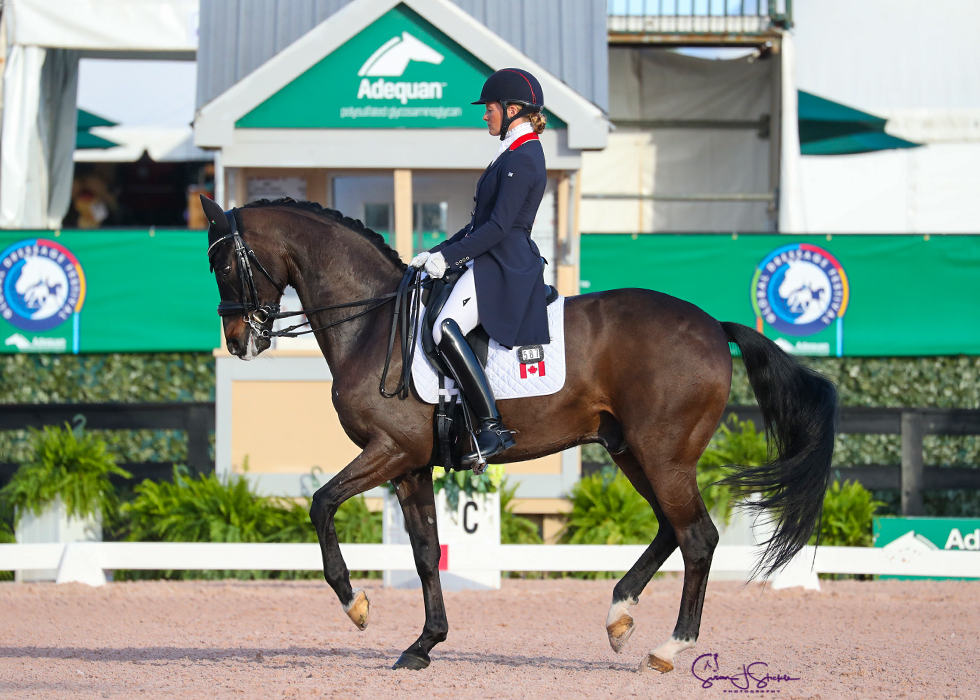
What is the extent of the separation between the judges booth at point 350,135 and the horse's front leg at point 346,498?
4.33 metres

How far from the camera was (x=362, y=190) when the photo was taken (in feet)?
32.8

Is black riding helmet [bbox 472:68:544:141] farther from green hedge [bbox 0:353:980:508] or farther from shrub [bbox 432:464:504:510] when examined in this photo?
green hedge [bbox 0:353:980:508]

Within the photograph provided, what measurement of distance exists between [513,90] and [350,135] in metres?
4.56

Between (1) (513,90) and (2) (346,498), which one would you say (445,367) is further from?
(1) (513,90)

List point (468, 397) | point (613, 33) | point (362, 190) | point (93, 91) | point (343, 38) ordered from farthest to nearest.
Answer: point (93, 91) → point (613, 33) → point (362, 190) → point (343, 38) → point (468, 397)

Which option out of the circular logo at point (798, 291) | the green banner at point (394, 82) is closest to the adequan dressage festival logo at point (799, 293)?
the circular logo at point (798, 291)

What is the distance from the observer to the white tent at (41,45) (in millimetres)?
10625

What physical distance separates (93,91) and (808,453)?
11.1m

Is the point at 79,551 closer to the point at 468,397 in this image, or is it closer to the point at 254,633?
the point at 254,633

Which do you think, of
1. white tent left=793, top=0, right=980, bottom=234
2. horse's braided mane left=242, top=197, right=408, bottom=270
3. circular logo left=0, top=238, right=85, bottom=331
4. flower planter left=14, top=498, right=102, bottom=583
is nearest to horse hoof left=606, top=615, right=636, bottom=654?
horse's braided mane left=242, top=197, right=408, bottom=270

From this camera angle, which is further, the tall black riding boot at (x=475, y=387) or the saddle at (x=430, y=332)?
the saddle at (x=430, y=332)

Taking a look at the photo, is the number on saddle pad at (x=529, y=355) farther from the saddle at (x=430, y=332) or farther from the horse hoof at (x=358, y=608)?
the horse hoof at (x=358, y=608)

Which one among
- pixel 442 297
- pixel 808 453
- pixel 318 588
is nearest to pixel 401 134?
pixel 318 588

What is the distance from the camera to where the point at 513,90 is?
5062mm
